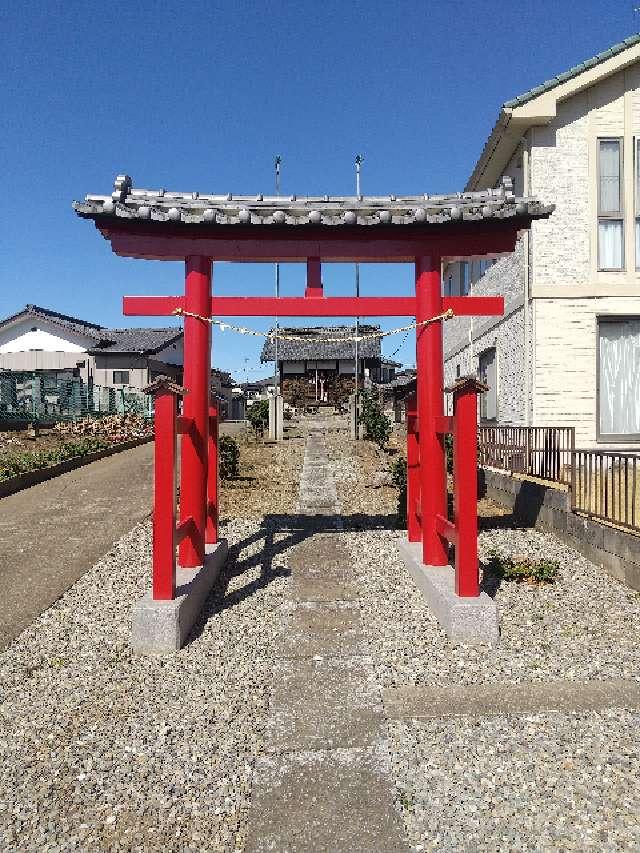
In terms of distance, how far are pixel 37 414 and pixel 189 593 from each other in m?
18.8

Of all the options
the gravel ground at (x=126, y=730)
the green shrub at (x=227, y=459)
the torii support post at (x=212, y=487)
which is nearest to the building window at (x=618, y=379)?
the green shrub at (x=227, y=459)

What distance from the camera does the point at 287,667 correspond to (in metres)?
4.35

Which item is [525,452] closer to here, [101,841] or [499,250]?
[499,250]

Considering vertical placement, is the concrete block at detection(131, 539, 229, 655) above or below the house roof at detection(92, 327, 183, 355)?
below

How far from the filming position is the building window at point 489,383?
13283 millimetres

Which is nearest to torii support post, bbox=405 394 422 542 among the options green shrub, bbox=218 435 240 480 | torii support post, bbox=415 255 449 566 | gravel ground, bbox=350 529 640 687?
gravel ground, bbox=350 529 640 687

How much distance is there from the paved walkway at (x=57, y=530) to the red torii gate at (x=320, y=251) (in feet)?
5.99

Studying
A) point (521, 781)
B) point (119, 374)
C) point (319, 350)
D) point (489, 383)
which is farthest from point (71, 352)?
point (521, 781)

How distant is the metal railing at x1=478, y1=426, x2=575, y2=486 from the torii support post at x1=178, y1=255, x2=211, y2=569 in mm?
6120

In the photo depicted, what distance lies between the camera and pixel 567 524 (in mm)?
7457

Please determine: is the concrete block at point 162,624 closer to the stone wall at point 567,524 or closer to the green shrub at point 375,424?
the stone wall at point 567,524

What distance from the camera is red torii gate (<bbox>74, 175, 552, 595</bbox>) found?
568 centimetres

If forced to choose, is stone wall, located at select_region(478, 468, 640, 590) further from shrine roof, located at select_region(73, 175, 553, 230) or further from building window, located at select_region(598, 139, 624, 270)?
building window, located at select_region(598, 139, 624, 270)

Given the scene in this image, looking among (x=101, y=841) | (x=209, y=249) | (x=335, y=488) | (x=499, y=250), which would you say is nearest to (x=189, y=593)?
(x=101, y=841)
